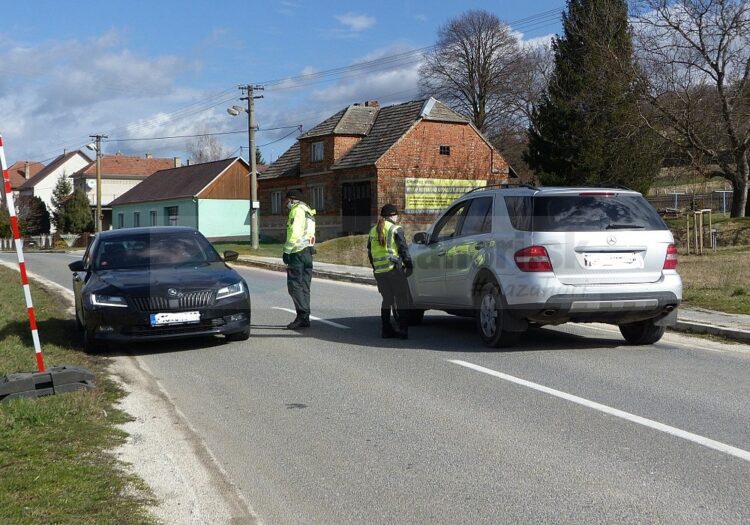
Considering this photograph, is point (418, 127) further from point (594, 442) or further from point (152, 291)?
point (594, 442)

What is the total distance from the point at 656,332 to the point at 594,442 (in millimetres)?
4542

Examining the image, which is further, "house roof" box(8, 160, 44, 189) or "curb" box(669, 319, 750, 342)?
"house roof" box(8, 160, 44, 189)

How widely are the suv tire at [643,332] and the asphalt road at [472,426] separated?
0.51 feet

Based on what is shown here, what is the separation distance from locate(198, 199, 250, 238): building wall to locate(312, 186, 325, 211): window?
578 inches

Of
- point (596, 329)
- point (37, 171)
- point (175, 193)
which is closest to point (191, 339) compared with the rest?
point (596, 329)

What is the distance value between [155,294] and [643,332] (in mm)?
5687

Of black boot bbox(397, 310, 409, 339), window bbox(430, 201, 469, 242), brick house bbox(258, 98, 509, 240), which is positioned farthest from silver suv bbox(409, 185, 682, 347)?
brick house bbox(258, 98, 509, 240)

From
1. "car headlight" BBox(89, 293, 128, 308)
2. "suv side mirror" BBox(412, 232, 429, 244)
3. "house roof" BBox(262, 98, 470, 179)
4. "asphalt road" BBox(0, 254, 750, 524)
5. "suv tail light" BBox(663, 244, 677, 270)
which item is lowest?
"asphalt road" BBox(0, 254, 750, 524)

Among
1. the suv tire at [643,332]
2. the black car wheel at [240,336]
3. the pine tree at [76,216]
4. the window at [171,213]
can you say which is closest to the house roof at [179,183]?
the window at [171,213]

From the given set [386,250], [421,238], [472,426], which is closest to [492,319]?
[386,250]

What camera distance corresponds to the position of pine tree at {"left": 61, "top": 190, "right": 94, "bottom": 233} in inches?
2963

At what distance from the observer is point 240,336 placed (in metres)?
10.5

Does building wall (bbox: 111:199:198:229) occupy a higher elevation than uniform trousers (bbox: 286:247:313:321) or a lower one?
higher

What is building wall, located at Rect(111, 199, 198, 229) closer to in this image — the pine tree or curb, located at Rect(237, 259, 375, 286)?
the pine tree
